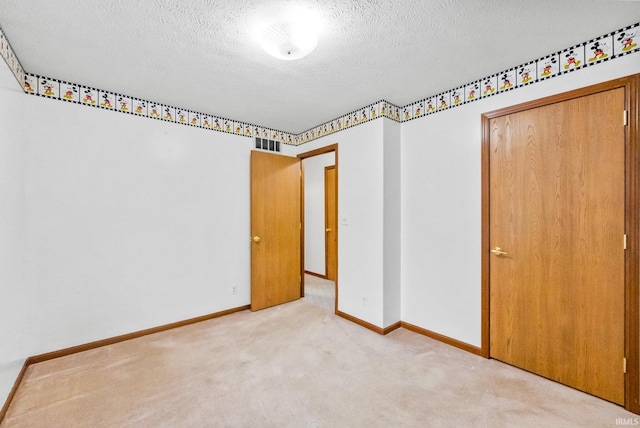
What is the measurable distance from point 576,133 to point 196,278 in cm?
369

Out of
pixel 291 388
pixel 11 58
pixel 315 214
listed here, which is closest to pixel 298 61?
pixel 11 58

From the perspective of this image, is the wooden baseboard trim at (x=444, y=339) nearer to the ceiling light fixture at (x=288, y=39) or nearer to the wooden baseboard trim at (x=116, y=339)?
the wooden baseboard trim at (x=116, y=339)

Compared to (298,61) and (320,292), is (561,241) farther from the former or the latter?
(320,292)

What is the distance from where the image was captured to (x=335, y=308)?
347 centimetres

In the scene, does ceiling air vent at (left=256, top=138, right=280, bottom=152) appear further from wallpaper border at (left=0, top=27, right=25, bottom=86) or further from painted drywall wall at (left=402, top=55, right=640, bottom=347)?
wallpaper border at (left=0, top=27, right=25, bottom=86)

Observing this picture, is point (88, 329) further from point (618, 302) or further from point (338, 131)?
point (618, 302)

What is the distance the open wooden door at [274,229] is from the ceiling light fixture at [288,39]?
6.42ft

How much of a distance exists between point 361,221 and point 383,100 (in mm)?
1292

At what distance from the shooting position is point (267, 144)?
3869 millimetres

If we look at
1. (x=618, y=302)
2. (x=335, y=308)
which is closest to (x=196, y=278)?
(x=335, y=308)

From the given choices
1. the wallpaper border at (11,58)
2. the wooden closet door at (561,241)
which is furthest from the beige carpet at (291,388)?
the wallpaper border at (11,58)

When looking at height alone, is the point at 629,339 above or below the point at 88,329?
above

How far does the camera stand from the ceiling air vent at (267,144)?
12.4 ft

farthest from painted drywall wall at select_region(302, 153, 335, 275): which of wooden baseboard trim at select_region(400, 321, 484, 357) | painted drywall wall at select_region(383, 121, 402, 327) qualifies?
wooden baseboard trim at select_region(400, 321, 484, 357)
